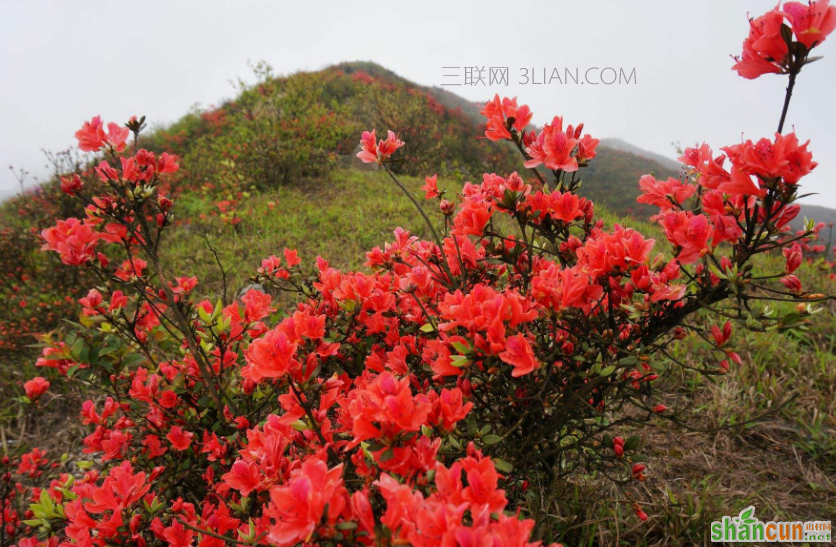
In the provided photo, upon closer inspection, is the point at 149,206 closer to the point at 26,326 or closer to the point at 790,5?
the point at 790,5

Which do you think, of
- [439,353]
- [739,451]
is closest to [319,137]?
[439,353]

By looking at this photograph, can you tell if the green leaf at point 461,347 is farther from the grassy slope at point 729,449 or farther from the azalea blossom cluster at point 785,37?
the azalea blossom cluster at point 785,37

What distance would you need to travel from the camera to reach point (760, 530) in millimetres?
1521

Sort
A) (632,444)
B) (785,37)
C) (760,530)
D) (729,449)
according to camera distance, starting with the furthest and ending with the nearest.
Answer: (729,449), (760,530), (632,444), (785,37)

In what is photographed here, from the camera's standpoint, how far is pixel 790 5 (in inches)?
33.7

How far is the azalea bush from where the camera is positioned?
0.79m

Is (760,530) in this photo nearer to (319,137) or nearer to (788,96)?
(788,96)

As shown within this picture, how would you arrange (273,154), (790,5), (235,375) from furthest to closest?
(273,154) < (235,375) < (790,5)

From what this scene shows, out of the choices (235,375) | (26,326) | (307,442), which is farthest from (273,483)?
(26,326)

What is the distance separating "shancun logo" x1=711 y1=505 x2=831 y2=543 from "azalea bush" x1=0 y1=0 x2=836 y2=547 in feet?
1.36

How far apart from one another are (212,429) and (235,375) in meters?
0.27

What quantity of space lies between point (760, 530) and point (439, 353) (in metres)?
1.53

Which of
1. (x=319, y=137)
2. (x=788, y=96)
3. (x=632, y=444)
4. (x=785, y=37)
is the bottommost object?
(x=632, y=444)

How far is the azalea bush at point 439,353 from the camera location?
0.79 metres
